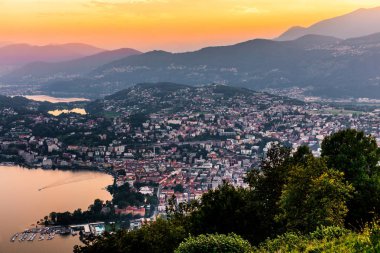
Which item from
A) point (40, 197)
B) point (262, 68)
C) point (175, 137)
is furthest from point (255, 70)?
point (40, 197)

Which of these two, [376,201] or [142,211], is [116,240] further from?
[142,211]

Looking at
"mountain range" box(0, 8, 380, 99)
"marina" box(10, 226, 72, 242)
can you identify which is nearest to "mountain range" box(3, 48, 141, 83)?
"mountain range" box(0, 8, 380, 99)

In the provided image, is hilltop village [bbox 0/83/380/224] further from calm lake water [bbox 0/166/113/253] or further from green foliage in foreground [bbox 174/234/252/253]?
green foliage in foreground [bbox 174/234/252/253]

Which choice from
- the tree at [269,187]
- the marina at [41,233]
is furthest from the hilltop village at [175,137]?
the tree at [269,187]

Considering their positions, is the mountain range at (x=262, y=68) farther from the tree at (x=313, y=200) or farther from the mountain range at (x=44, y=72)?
the tree at (x=313, y=200)

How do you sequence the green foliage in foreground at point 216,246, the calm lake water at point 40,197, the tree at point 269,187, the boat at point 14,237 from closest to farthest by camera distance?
the green foliage in foreground at point 216,246, the tree at point 269,187, the calm lake water at point 40,197, the boat at point 14,237

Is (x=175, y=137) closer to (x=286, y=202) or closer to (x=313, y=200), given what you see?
(x=286, y=202)
